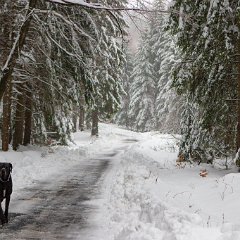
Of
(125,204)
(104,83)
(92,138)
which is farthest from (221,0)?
(92,138)

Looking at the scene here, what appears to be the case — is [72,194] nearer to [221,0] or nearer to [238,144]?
[238,144]

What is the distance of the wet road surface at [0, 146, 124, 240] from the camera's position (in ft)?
25.0

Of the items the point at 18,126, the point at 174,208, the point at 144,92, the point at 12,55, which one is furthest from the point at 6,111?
the point at 144,92

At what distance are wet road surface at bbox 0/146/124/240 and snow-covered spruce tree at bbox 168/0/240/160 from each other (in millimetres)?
4463

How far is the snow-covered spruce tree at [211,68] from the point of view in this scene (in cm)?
1270

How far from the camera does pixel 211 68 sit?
1366cm

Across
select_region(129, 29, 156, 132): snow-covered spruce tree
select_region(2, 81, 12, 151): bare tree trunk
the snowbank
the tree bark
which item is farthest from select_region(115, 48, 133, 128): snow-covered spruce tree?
the tree bark

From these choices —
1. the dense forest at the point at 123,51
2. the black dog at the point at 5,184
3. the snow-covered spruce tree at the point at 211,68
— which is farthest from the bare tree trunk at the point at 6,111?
the black dog at the point at 5,184

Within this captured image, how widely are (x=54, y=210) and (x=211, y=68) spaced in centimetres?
730

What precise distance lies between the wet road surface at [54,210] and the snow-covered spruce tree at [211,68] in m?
4.46

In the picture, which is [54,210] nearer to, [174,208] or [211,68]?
[174,208]

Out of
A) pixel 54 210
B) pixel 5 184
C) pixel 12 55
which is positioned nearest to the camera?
pixel 5 184

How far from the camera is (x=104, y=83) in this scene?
33812 mm

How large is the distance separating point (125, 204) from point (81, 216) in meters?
1.15
